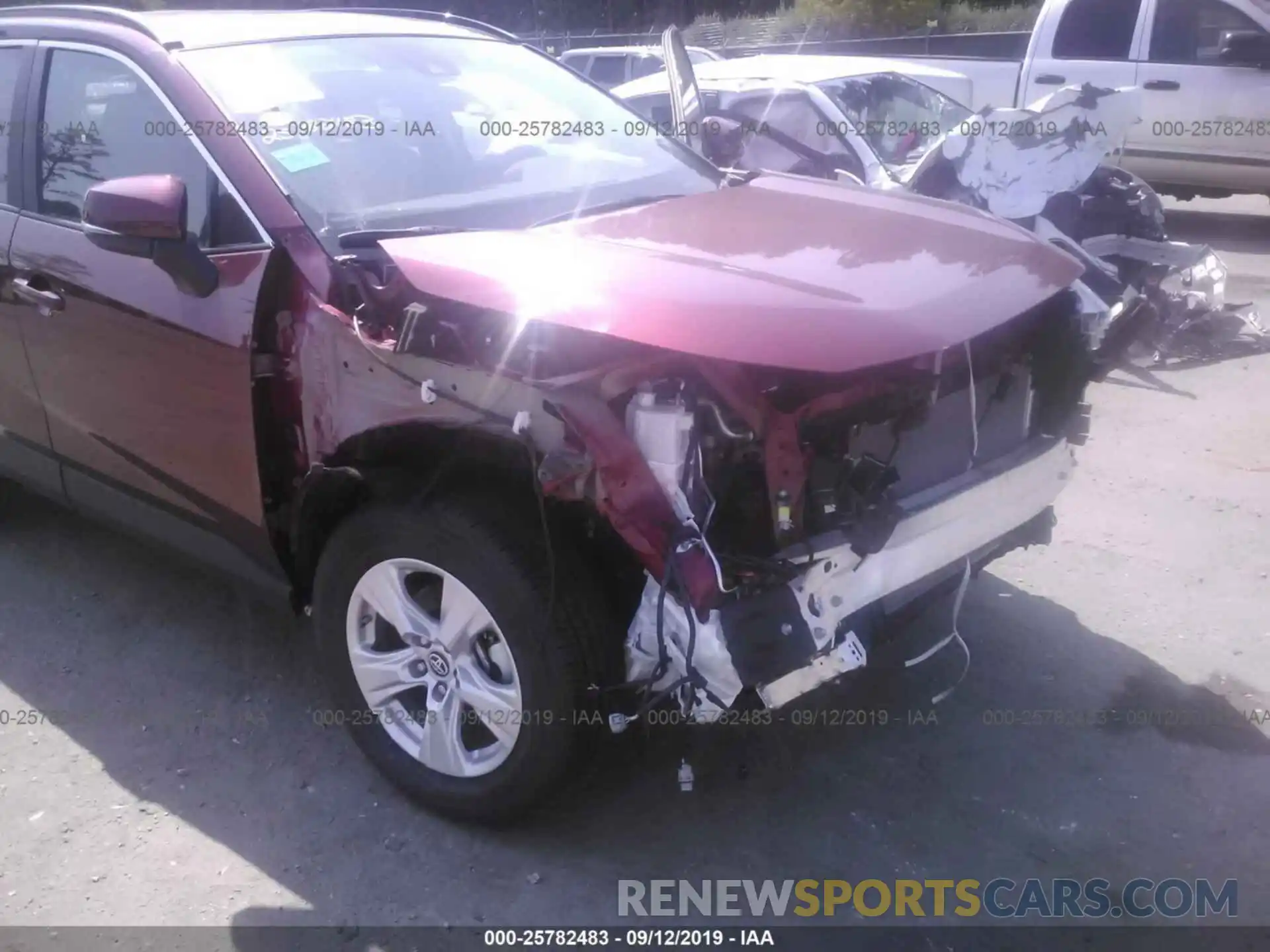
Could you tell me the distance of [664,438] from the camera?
2400 mm

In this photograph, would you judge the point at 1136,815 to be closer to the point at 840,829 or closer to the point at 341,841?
the point at 840,829

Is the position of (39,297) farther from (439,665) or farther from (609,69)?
(609,69)

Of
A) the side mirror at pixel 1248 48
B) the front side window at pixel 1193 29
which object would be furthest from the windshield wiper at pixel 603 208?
the front side window at pixel 1193 29

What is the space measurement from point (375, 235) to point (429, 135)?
0.78m

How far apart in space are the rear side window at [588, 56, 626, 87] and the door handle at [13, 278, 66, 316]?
40.3 ft

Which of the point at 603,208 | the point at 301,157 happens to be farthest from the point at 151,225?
the point at 603,208

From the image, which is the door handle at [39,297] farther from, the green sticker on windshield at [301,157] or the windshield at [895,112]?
the windshield at [895,112]

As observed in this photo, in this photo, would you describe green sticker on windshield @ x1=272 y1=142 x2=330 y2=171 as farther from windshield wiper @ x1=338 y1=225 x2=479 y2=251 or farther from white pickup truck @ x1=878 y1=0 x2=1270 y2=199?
white pickup truck @ x1=878 y1=0 x2=1270 y2=199

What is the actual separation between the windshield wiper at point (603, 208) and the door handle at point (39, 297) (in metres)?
1.50

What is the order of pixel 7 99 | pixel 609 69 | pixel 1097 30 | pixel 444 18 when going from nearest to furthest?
pixel 7 99 < pixel 444 18 < pixel 1097 30 < pixel 609 69

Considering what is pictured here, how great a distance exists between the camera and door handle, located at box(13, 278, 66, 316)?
11.4 ft

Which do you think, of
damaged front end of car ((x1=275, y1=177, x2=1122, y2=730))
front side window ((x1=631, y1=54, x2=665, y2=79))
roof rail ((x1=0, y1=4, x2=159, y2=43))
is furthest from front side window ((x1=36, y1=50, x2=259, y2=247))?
front side window ((x1=631, y1=54, x2=665, y2=79))

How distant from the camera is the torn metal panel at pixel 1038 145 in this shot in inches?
255

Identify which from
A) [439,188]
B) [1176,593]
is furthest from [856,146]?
[439,188]
